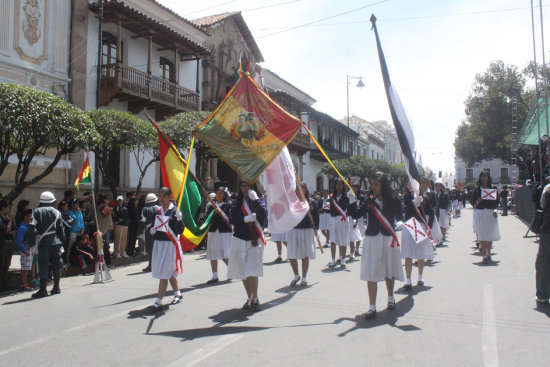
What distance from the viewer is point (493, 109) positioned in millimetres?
46688

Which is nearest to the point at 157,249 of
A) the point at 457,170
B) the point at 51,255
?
the point at 51,255

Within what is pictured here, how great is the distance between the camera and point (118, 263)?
11.6 m

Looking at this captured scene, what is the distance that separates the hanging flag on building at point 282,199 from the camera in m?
6.47

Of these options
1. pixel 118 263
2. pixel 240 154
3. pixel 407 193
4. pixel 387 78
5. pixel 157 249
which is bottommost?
pixel 118 263

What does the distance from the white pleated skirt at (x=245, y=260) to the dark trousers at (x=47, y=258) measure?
3.35m

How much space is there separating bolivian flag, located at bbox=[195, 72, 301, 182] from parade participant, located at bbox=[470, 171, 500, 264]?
561 cm

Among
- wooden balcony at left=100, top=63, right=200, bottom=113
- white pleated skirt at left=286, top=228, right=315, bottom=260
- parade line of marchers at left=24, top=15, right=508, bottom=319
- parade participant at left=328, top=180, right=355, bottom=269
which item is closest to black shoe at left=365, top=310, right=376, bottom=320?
parade line of marchers at left=24, top=15, right=508, bottom=319

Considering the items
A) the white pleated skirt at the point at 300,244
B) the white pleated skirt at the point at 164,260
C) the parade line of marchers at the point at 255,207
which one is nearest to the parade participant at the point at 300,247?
the white pleated skirt at the point at 300,244

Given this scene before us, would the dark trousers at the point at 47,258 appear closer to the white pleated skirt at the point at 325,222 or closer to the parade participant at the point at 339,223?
the parade participant at the point at 339,223

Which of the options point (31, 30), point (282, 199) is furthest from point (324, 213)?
point (31, 30)

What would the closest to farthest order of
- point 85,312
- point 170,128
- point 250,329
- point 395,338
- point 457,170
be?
point 395,338, point 250,329, point 85,312, point 170,128, point 457,170

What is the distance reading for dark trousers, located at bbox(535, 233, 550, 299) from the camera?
20.0 ft

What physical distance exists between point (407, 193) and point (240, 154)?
3.29 meters

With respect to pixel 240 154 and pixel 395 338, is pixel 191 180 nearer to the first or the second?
pixel 240 154
